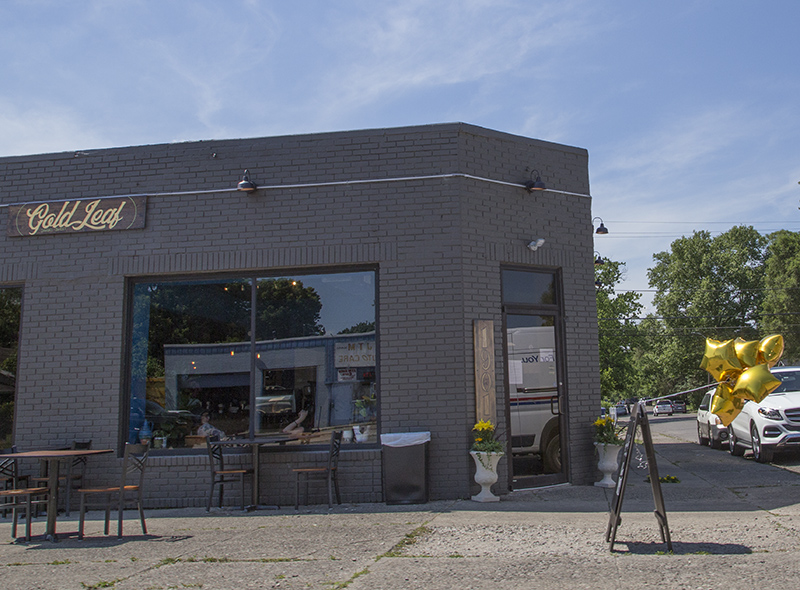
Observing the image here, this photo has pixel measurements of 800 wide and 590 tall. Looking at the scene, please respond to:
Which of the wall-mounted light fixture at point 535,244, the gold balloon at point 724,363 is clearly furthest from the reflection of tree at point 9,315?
the gold balloon at point 724,363

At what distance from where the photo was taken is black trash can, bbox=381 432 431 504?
8.25 meters

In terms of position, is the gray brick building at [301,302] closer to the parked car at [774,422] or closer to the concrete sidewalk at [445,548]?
the concrete sidewalk at [445,548]

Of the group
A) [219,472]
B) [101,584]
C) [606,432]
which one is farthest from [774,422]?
[101,584]

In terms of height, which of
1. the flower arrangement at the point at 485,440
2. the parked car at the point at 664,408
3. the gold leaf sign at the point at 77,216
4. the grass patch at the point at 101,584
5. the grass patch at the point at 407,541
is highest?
the gold leaf sign at the point at 77,216

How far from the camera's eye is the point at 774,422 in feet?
38.9

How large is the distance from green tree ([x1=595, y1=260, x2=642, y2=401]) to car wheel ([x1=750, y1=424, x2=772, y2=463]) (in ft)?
85.6

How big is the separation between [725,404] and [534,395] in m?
4.74

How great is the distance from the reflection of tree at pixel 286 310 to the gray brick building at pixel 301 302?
26mm

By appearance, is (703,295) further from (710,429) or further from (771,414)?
(771,414)

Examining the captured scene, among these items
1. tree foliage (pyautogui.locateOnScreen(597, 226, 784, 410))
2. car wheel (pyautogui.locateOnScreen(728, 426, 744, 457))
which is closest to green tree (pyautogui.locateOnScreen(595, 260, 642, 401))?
tree foliage (pyautogui.locateOnScreen(597, 226, 784, 410))

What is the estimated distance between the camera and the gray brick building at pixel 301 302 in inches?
344

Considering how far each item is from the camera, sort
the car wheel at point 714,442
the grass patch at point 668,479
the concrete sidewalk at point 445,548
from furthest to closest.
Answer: the car wheel at point 714,442 → the grass patch at point 668,479 → the concrete sidewalk at point 445,548

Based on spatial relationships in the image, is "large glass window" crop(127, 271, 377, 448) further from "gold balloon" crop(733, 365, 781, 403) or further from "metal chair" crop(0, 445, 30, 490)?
"gold balloon" crop(733, 365, 781, 403)

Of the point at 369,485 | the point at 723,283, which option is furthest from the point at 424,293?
the point at 723,283
